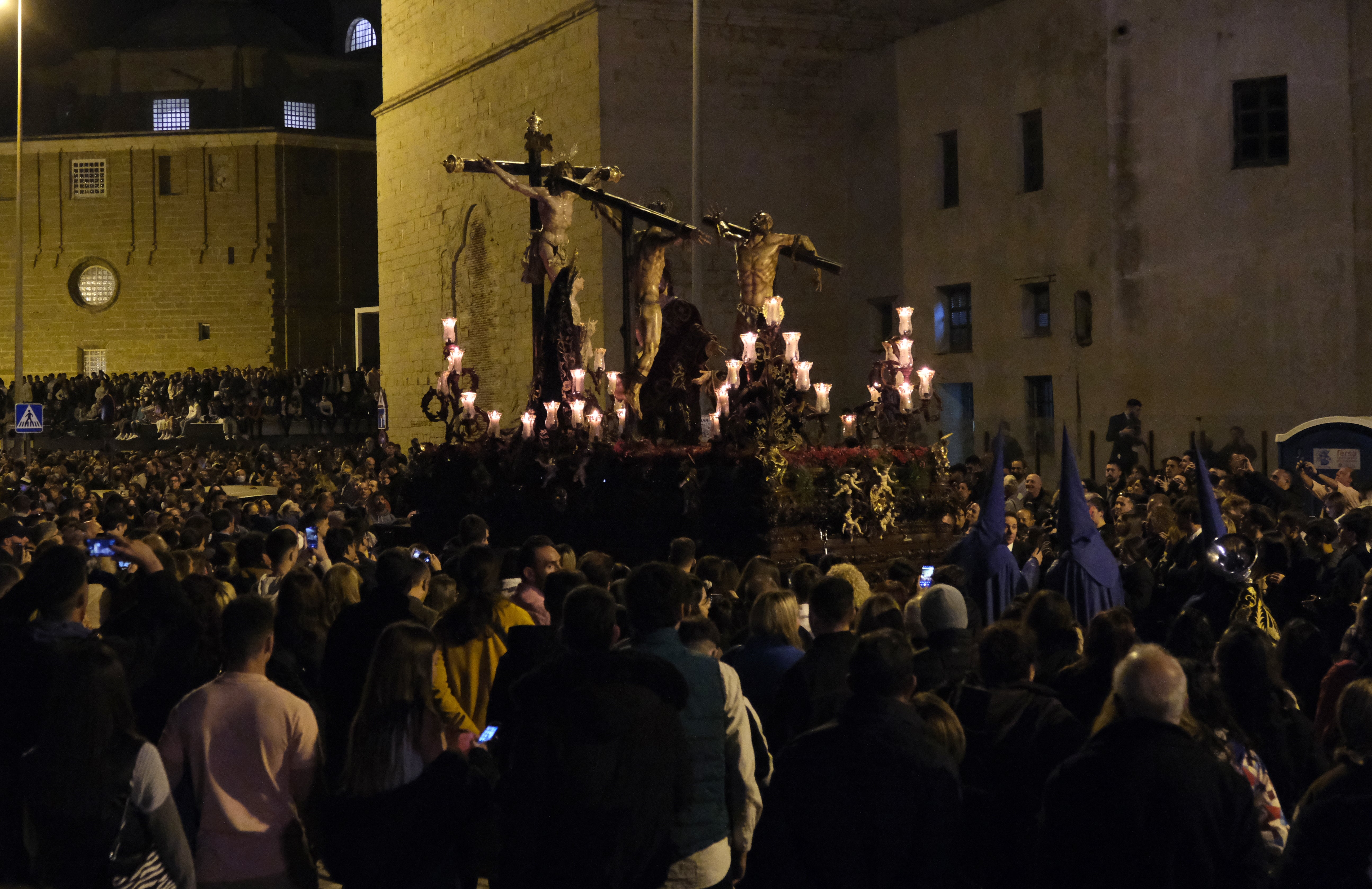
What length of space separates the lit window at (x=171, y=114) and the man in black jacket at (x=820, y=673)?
4657cm

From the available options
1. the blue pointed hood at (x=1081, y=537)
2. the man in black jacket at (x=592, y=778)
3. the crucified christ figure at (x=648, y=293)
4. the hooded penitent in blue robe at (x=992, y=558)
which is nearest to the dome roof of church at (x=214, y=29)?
the crucified christ figure at (x=648, y=293)

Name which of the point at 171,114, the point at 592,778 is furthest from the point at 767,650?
the point at 171,114

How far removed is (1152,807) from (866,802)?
2.29 ft

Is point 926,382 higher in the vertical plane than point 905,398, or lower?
higher

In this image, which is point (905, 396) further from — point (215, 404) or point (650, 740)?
point (215, 404)

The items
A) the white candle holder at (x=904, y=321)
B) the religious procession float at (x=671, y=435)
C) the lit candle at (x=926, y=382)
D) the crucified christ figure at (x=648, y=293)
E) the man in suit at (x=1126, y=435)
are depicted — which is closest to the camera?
the white candle holder at (x=904, y=321)

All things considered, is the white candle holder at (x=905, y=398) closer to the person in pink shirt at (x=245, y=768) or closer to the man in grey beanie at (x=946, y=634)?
the man in grey beanie at (x=946, y=634)

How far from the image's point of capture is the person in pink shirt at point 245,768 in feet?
14.9

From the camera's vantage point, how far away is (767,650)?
5758 millimetres

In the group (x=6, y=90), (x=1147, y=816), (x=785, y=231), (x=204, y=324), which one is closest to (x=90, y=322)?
(x=204, y=324)

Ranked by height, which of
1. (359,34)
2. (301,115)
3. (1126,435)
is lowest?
(1126,435)

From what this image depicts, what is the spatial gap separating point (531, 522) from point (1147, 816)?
1230cm

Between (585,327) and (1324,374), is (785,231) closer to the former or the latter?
(1324,374)

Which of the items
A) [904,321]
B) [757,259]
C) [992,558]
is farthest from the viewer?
[757,259]
